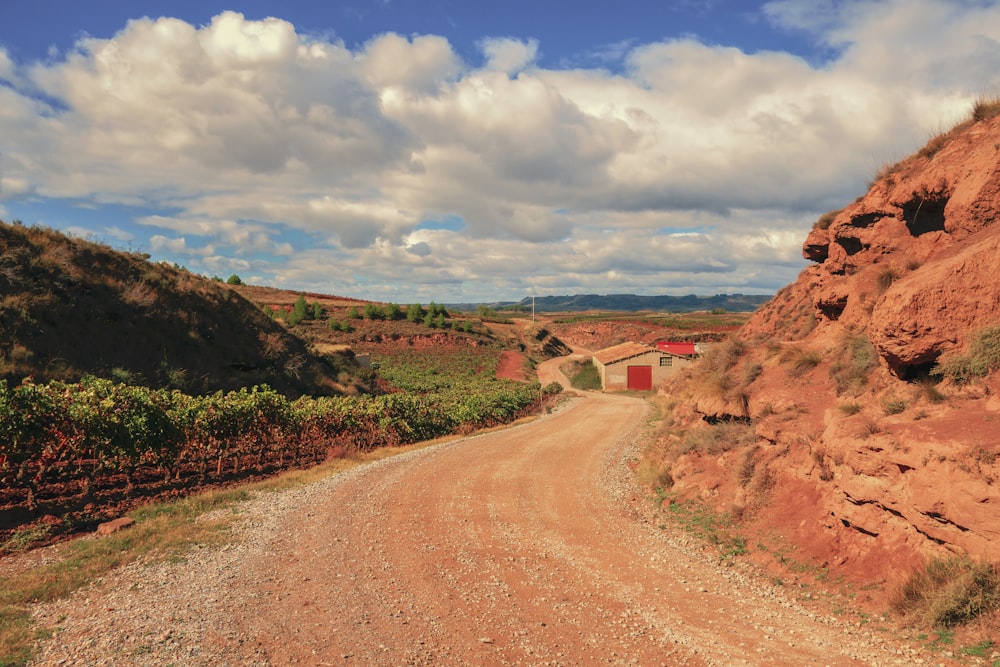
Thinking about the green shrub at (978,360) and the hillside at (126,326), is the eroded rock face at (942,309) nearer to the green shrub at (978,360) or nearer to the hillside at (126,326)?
the green shrub at (978,360)

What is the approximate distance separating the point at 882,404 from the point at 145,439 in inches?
740

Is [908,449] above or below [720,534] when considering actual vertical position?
above

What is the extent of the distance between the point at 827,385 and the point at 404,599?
1125 cm

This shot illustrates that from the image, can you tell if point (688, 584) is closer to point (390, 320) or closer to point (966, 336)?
point (966, 336)

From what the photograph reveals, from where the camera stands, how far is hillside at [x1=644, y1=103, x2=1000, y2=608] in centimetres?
796

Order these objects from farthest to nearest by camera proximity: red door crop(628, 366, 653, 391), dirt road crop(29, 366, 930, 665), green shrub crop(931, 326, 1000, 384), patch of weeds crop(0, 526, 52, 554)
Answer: red door crop(628, 366, 653, 391)
patch of weeds crop(0, 526, 52, 554)
green shrub crop(931, 326, 1000, 384)
dirt road crop(29, 366, 930, 665)

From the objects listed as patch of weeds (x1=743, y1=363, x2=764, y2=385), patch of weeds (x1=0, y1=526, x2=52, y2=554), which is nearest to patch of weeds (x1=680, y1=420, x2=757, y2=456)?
patch of weeds (x1=743, y1=363, x2=764, y2=385)

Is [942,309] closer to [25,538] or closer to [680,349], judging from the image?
[25,538]

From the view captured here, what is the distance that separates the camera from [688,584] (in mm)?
9461

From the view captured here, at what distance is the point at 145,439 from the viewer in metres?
15.4

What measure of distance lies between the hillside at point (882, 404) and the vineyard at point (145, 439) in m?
13.7

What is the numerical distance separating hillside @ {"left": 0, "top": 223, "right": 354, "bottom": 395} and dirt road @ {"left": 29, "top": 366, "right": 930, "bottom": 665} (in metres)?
16.0

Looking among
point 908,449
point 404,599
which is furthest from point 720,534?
point 404,599

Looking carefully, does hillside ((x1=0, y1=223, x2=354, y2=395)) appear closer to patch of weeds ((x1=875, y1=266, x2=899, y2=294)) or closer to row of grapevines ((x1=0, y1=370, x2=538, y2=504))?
row of grapevines ((x1=0, y1=370, x2=538, y2=504))
